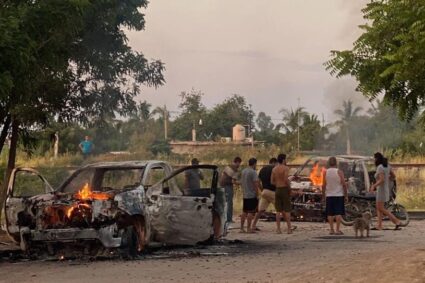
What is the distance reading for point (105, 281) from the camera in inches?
450

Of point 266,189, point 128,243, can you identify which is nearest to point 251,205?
point 266,189

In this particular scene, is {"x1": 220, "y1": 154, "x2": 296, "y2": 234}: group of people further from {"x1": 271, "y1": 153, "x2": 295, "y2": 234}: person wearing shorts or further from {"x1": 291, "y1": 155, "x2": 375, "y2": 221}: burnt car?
{"x1": 291, "y1": 155, "x2": 375, "y2": 221}: burnt car

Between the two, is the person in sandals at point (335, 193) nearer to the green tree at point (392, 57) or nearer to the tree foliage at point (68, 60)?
the tree foliage at point (68, 60)

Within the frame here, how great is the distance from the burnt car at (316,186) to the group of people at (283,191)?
77.4 inches

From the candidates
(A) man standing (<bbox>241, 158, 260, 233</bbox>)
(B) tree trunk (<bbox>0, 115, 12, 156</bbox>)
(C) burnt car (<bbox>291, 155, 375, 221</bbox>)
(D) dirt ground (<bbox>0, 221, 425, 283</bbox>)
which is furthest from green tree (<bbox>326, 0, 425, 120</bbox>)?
(C) burnt car (<bbox>291, 155, 375, 221</bbox>)

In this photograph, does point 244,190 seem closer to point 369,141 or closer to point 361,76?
point 361,76

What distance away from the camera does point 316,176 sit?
76.1ft

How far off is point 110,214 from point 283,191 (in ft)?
21.2

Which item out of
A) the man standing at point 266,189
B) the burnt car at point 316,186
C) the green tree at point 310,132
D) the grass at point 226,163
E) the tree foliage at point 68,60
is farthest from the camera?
the green tree at point 310,132

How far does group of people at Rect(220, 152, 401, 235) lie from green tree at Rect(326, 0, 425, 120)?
29.7ft

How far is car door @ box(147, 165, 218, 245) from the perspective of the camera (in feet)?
48.4

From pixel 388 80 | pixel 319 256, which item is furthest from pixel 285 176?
pixel 388 80

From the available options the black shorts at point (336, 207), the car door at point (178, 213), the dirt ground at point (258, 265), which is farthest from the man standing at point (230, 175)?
the car door at point (178, 213)

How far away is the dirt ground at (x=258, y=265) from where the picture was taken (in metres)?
11.2
